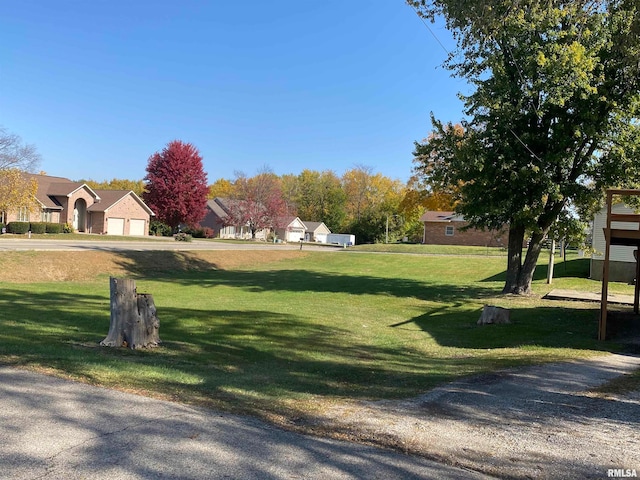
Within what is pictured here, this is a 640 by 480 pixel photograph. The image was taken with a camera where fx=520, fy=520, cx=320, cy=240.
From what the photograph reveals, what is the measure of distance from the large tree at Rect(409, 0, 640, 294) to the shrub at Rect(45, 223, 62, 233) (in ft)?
142

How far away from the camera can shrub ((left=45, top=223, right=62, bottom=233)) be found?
168ft

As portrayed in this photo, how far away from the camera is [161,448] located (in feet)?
13.8

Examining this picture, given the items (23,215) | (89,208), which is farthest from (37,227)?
(89,208)

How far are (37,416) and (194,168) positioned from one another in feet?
202

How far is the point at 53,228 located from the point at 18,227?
3.20 meters

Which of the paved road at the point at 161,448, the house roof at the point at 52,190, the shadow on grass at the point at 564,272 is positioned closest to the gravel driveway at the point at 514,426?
the paved road at the point at 161,448

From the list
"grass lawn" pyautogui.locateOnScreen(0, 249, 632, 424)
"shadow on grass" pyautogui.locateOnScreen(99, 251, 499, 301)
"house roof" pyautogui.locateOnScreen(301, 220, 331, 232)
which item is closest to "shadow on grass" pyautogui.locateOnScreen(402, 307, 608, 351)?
"grass lawn" pyautogui.locateOnScreen(0, 249, 632, 424)

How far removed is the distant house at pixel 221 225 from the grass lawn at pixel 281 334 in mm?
46704

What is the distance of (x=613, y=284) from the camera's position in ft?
84.4

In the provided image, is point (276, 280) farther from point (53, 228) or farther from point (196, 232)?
point (196, 232)

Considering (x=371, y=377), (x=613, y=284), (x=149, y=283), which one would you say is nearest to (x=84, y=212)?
(x=149, y=283)

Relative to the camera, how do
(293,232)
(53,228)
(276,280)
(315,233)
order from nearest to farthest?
(276,280) < (53,228) < (293,232) < (315,233)

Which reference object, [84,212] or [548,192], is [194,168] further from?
[548,192]

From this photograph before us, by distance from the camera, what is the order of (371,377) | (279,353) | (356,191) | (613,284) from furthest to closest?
1. (356,191)
2. (613,284)
3. (279,353)
4. (371,377)
